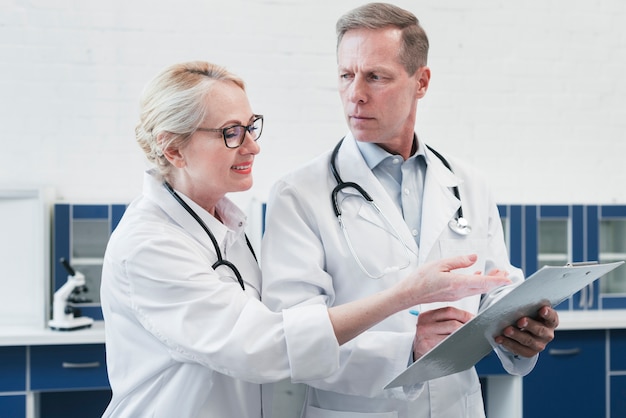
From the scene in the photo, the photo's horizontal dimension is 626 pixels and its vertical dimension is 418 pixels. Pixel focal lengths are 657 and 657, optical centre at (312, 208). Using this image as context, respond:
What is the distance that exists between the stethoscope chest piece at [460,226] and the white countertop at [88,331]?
165 cm

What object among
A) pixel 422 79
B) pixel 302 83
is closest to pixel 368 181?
pixel 422 79

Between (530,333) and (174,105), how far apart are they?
87 centimetres

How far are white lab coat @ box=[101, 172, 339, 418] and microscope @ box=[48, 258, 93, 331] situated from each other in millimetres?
1600

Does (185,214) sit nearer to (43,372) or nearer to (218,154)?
(218,154)

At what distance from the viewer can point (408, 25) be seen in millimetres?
1532

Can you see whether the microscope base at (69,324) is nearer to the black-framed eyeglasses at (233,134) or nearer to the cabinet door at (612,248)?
the black-framed eyeglasses at (233,134)

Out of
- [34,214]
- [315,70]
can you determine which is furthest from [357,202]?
[315,70]

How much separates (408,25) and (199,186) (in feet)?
2.02

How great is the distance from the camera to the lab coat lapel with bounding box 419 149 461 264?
150 cm

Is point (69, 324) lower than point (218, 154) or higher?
lower

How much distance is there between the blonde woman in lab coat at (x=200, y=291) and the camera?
118 cm

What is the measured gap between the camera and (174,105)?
→ 1.31 m

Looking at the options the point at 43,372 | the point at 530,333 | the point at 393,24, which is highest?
the point at 393,24

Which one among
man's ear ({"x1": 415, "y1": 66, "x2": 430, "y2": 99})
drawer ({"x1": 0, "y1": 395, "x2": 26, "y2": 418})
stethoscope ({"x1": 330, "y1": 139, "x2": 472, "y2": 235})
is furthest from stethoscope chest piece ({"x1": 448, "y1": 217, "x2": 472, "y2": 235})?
drawer ({"x1": 0, "y1": 395, "x2": 26, "y2": 418})
